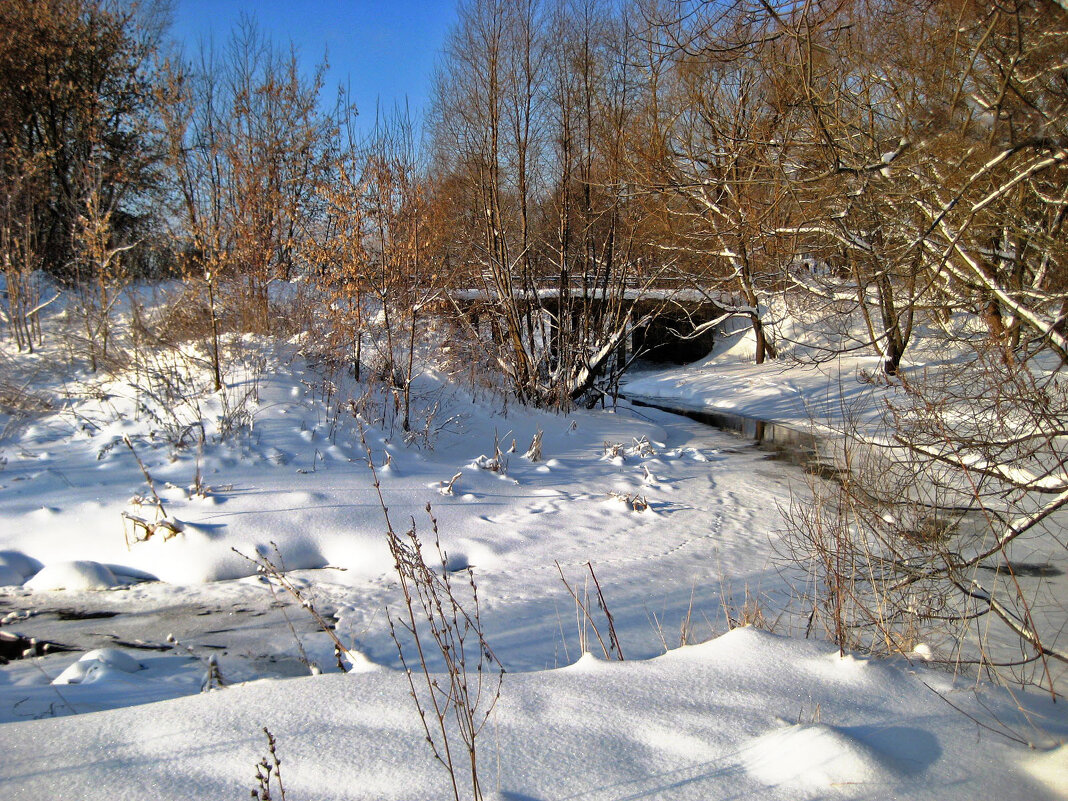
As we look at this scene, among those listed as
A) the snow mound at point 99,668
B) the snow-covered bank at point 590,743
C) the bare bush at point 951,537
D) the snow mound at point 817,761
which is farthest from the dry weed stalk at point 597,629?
the snow mound at point 99,668

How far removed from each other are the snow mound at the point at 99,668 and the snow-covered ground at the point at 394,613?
2cm

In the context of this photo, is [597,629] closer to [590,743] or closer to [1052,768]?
[590,743]

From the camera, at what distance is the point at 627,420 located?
1238 cm

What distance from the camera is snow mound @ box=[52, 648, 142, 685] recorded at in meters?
3.28

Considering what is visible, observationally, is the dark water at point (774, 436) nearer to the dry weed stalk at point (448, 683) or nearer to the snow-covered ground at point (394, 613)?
the snow-covered ground at point (394, 613)

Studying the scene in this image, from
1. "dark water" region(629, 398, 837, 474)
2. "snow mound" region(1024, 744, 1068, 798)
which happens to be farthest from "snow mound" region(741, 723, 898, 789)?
"dark water" region(629, 398, 837, 474)

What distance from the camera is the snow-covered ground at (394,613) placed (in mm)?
2104

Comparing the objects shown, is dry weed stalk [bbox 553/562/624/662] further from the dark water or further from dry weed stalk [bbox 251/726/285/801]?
the dark water

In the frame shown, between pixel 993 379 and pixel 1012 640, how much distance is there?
5.32 feet

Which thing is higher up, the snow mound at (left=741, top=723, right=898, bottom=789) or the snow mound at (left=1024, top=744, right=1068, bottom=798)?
the snow mound at (left=741, top=723, right=898, bottom=789)

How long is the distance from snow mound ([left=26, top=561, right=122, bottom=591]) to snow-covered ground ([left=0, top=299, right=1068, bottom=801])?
2 centimetres

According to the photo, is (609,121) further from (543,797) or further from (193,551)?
(543,797)

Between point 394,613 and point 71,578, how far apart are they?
2.50m

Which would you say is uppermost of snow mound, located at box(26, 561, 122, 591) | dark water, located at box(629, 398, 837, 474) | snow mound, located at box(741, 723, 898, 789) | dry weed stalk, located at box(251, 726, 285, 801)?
dry weed stalk, located at box(251, 726, 285, 801)
